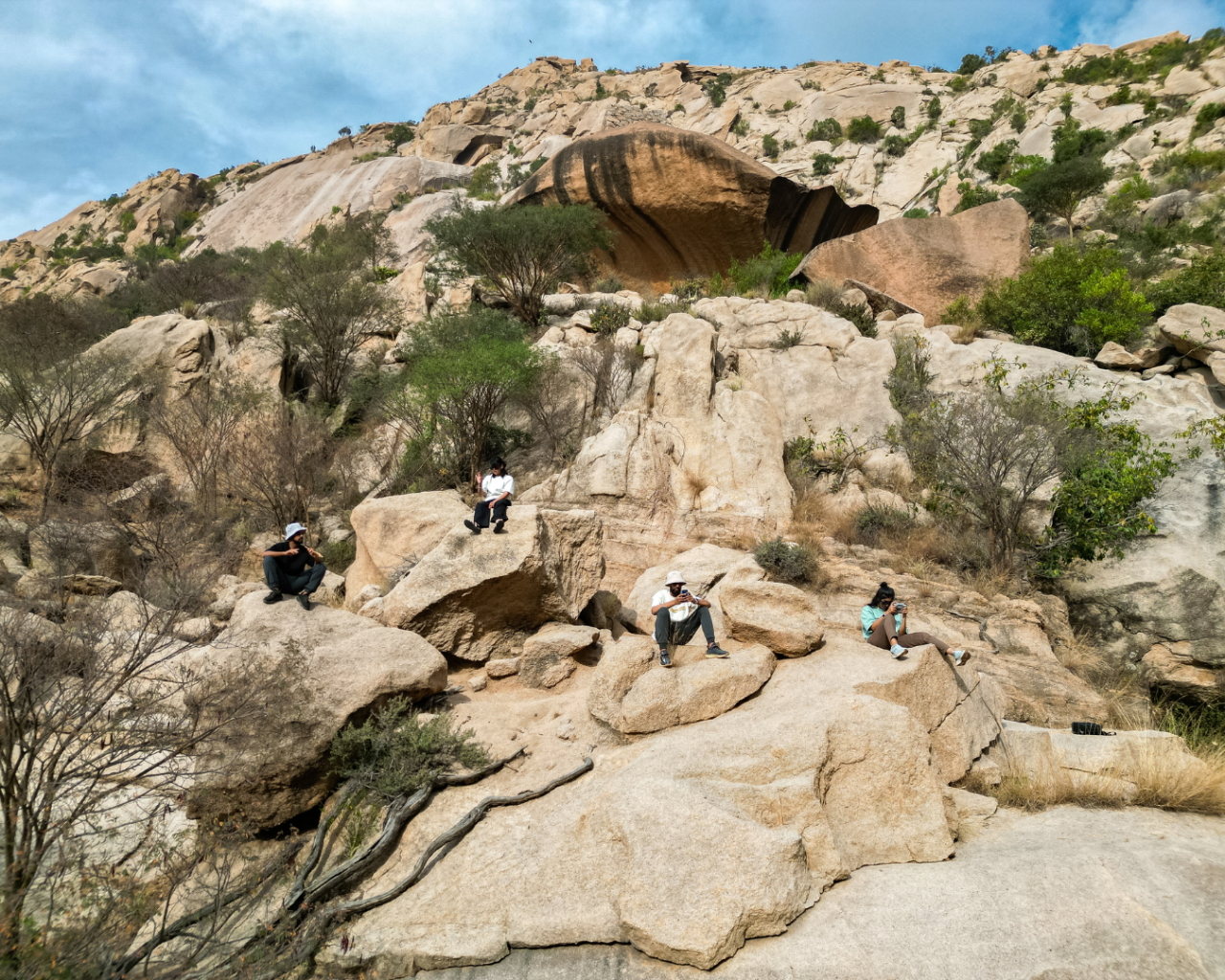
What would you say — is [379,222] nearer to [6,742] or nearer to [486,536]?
[486,536]

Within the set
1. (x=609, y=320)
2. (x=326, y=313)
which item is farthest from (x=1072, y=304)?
(x=326, y=313)

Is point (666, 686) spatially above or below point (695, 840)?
above

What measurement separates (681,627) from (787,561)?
3.25 metres

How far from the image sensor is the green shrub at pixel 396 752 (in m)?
5.94

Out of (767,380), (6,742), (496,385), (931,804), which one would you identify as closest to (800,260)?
(767,380)

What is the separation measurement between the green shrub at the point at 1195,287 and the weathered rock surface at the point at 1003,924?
1508 centimetres

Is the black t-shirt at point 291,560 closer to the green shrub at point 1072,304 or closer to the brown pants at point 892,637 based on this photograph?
the brown pants at point 892,637

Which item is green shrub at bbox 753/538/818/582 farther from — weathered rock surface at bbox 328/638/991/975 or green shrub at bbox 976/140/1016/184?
green shrub at bbox 976/140/1016/184

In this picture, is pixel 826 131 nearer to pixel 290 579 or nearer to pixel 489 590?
pixel 489 590

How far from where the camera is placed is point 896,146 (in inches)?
1441

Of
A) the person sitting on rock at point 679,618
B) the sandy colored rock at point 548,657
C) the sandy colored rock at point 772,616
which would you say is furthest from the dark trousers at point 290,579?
the sandy colored rock at point 772,616

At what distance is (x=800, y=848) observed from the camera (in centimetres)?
429

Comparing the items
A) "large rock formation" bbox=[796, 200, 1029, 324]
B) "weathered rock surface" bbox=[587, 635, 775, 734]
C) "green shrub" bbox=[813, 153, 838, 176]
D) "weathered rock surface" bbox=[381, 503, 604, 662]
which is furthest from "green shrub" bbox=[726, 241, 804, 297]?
"green shrub" bbox=[813, 153, 838, 176]

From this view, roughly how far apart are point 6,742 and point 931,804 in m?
7.42
